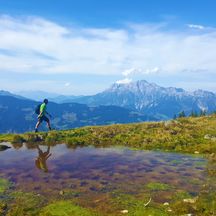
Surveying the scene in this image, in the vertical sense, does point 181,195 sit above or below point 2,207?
below

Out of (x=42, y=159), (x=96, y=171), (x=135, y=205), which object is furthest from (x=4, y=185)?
(x=135, y=205)

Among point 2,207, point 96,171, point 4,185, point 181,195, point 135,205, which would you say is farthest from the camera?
point 96,171

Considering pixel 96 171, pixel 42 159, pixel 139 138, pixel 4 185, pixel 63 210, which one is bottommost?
pixel 63 210

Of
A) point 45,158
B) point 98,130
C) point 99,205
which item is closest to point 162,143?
point 98,130

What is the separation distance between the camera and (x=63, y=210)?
15547 mm

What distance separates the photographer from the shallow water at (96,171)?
18.8 meters

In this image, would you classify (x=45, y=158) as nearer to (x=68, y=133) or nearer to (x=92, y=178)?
(x=92, y=178)

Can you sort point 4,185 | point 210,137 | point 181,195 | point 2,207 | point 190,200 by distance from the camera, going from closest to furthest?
point 2,207
point 190,200
point 181,195
point 4,185
point 210,137

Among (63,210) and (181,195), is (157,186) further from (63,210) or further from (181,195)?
(63,210)

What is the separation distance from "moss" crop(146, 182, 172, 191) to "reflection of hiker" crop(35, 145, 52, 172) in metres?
7.94

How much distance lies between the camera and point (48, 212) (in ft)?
49.4

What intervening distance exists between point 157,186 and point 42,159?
442 inches

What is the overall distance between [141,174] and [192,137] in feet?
50.1

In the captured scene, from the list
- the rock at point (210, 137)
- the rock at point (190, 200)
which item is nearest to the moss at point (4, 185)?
the rock at point (190, 200)
